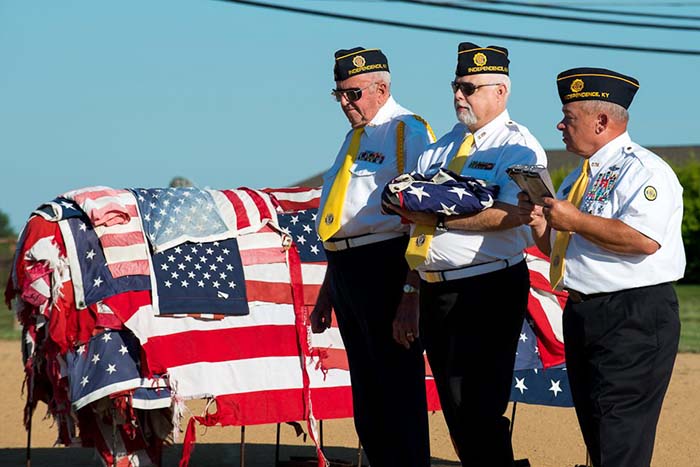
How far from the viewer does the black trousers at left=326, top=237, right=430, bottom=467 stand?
5.09 meters

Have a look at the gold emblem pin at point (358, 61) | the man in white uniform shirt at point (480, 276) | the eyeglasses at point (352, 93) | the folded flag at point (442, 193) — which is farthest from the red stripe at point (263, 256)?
the folded flag at point (442, 193)

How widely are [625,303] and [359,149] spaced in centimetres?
156

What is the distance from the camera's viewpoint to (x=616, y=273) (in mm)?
4102

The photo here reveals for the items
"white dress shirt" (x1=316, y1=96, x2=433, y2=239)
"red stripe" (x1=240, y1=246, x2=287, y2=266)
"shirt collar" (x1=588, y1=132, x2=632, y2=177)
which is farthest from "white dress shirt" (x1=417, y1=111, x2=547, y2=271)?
"red stripe" (x1=240, y1=246, x2=287, y2=266)

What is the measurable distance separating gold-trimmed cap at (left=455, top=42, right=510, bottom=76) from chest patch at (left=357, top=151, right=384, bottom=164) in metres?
0.58

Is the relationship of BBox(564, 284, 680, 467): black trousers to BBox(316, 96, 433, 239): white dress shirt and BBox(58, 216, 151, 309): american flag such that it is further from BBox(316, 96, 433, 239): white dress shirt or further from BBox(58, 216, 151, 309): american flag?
BBox(58, 216, 151, 309): american flag

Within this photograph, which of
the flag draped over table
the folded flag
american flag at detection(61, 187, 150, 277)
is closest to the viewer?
the folded flag

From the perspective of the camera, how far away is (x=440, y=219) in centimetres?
456

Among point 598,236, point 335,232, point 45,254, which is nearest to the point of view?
point 598,236

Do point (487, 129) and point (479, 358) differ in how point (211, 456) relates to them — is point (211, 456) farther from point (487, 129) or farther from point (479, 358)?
point (487, 129)

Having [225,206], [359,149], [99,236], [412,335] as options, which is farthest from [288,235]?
[412,335]

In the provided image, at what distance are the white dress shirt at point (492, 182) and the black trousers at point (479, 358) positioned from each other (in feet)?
0.29

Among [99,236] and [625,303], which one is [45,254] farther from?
[625,303]

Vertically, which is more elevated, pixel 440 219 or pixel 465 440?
pixel 440 219
